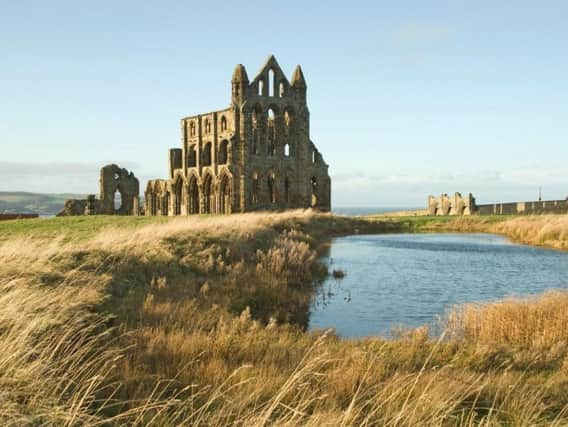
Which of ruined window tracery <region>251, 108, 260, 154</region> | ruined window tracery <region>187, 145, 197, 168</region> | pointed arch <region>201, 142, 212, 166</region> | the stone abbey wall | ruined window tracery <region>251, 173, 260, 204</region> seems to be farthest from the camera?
ruined window tracery <region>187, 145, 197, 168</region>

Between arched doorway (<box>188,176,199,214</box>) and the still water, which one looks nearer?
the still water

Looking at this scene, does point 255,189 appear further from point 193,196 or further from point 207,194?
point 193,196

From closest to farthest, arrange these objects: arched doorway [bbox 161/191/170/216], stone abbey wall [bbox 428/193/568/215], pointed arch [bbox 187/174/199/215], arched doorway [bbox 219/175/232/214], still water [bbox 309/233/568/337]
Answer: still water [bbox 309/233/568/337], stone abbey wall [bbox 428/193/568/215], arched doorway [bbox 219/175/232/214], pointed arch [bbox 187/174/199/215], arched doorway [bbox 161/191/170/216]

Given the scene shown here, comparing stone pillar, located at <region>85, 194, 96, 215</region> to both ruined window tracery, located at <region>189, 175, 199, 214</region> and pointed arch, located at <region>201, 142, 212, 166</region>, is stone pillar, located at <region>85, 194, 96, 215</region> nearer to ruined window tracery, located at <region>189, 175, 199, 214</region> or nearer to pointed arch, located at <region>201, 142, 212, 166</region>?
ruined window tracery, located at <region>189, 175, 199, 214</region>

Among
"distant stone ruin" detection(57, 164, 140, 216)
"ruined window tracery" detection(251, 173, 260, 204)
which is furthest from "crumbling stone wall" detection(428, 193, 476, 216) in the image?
"distant stone ruin" detection(57, 164, 140, 216)

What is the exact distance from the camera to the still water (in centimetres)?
1162

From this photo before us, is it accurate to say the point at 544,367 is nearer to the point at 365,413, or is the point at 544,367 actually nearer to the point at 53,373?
the point at 365,413

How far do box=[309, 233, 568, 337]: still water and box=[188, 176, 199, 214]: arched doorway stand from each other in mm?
30909

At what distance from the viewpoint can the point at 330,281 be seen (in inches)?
658

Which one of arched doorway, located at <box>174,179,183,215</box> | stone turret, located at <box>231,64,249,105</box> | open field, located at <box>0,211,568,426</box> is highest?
stone turret, located at <box>231,64,249,105</box>

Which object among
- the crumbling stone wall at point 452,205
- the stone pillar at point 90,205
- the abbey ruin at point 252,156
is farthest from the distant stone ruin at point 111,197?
the crumbling stone wall at point 452,205

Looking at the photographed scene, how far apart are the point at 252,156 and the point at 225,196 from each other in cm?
501

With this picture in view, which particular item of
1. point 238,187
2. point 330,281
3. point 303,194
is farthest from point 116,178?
point 330,281

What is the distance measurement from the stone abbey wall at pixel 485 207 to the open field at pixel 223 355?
43.4m
